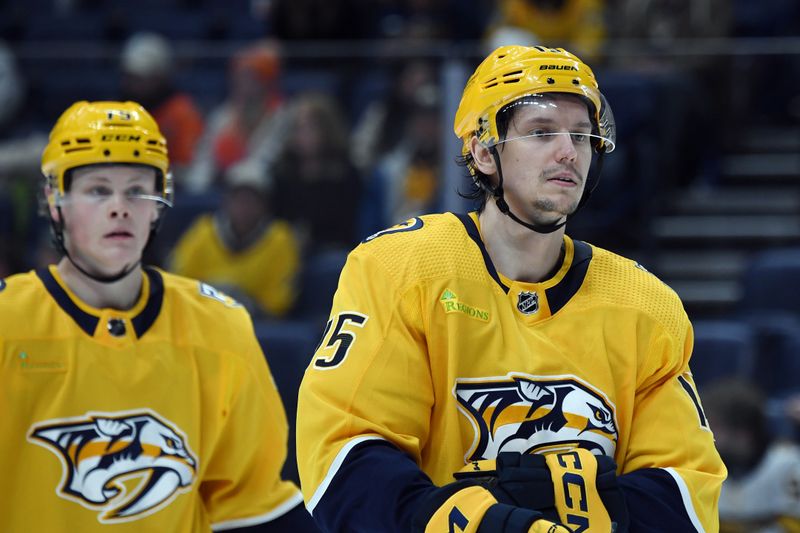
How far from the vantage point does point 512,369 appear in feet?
7.53

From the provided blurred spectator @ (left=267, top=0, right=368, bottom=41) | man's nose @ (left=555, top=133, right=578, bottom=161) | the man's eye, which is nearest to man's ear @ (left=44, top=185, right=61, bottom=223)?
the man's eye

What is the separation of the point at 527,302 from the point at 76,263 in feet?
3.67

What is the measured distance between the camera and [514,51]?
2.47 m

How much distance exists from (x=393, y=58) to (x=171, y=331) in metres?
2.53

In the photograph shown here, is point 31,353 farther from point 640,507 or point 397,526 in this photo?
point 640,507

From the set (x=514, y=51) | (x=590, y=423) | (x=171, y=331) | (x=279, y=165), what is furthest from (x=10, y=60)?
(x=590, y=423)

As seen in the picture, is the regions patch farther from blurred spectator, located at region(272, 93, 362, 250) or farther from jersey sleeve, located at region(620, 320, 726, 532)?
blurred spectator, located at region(272, 93, 362, 250)

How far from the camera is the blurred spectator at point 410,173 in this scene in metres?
4.83

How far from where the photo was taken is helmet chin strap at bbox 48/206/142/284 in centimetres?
292

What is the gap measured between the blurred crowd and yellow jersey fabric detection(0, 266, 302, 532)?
6.38 feet

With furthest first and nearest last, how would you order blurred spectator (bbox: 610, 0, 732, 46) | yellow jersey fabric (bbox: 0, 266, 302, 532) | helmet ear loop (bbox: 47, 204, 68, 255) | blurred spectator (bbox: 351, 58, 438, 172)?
blurred spectator (bbox: 610, 0, 732, 46)
blurred spectator (bbox: 351, 58, 438, 172)
helmet ear loop (bbox: 47, 204, 68, 255)
yellow jersey fabric (bbox: 0, 266, 302, 532)

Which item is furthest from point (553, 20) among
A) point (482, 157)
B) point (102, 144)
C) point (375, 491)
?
point (375, 491)

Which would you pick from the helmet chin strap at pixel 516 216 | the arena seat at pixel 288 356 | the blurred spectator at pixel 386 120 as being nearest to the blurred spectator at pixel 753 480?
the arena seat at pixel 288 356

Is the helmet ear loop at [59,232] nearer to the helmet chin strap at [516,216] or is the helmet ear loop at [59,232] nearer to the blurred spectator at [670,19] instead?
the helmet chin strap at [516,216]
